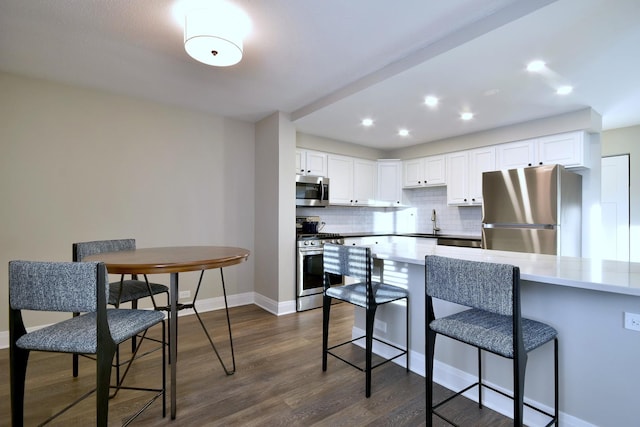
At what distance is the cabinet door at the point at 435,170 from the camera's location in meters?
4.89

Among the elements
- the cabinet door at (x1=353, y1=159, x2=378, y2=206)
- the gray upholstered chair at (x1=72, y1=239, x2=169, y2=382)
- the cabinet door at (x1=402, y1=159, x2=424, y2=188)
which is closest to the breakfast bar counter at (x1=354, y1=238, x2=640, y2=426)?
the gray upholstered chair at (x1=72, y1=239, x2=169, y2=382)

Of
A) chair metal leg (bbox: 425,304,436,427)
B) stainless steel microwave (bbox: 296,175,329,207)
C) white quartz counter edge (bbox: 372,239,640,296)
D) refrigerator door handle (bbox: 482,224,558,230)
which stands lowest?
chair metal leg (bbox: 425,304,436,427)

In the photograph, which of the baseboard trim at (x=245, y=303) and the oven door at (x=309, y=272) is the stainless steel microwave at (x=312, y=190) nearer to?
the oven door at (x=309, y=272)

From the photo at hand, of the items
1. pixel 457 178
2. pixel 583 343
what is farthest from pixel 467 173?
pixel 583 343

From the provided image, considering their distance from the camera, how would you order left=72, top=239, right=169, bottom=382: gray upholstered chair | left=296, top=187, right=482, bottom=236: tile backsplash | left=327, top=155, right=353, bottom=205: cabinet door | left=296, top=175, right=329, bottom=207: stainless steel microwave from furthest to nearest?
1. left=296, top=187, right=482, bottom=236: tile backsplash
2. left=327, top=155, right=353, bottom=205: cabinet door
3. left=296, top=175, right=329, bottom=207: stainless steel microwave
4. left=72, top=239, right=169, bottom=382: gray upholstered chair

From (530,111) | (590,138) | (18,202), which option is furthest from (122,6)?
(590,138)

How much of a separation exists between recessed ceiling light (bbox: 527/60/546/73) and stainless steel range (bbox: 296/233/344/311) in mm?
2749

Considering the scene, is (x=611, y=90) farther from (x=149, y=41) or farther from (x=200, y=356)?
(x=200, y=356)

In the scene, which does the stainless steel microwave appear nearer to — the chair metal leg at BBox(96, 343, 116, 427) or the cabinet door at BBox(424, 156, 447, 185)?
the cabinet door at BBox(424, 156, 447, 185)

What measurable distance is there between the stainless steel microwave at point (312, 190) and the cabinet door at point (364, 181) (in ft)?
2.31

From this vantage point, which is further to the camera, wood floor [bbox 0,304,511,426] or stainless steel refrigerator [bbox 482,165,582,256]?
stainless steel refrigerator [bbox 482,165,582,256]

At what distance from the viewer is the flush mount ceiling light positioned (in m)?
1.94

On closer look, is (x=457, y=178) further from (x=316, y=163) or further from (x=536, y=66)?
(x=536, y=66)

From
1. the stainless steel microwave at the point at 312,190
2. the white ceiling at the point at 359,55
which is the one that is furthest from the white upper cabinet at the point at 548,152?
the stainless steel microwave at the point at 312,190
